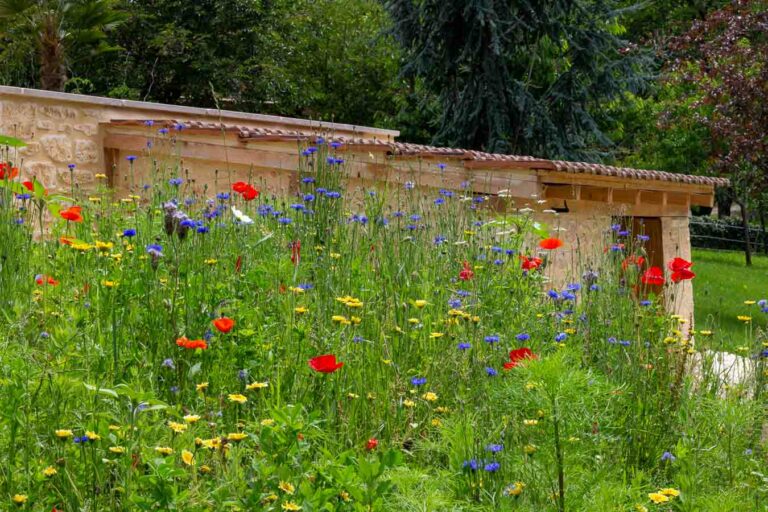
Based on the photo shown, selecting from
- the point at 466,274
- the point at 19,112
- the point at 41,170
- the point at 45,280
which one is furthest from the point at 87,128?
the point at 466,274

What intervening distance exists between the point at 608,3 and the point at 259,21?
887cm

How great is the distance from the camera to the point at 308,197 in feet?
17.0

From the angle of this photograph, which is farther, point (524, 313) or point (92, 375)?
point (524, 313)

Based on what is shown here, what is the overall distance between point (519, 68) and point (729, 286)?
23.5 ft

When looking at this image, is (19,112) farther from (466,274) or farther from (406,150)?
(466,274)

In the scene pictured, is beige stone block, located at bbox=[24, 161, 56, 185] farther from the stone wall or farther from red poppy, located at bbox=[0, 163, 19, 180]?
red poppy, located at bbox=[0, 163, 19, 180]

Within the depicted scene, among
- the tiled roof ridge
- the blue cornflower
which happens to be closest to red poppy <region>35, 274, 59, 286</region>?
the blue cornflower

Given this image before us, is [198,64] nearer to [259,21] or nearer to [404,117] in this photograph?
[259,21]

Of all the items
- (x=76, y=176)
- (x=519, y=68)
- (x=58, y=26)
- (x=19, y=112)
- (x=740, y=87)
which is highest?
(x=58, y=26)

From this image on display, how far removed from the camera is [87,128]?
30.7 feet

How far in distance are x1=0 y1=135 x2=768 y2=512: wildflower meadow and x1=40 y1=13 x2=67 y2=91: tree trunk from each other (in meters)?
12.7

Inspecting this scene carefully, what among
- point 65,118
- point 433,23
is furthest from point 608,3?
point 65,118

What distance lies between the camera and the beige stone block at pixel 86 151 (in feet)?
30.4

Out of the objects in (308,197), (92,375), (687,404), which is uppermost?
(308,197)
